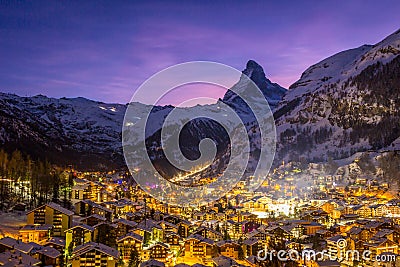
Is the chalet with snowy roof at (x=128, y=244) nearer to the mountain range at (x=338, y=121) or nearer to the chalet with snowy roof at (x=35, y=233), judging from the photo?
the chalet with snowy roof at (x=35, y=233)

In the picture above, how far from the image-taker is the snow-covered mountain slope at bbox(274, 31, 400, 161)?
86.6m

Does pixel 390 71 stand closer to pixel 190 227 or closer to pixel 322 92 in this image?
pixel 322 92

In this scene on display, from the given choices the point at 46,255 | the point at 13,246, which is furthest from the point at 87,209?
the point at 13,246

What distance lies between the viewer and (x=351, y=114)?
9625cm

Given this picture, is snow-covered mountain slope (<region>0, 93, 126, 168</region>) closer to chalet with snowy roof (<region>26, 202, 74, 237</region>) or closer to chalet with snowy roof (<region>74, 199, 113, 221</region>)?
chalet with snowy roof (<region>74, 199, 113, 221</region>)

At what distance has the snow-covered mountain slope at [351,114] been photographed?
284 ft

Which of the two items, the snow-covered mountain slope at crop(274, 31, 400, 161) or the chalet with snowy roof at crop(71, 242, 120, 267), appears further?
the snow-covered mountain slope at crop(274, 31, 400, 161)

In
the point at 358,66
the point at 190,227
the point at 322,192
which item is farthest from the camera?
the point at 358,66

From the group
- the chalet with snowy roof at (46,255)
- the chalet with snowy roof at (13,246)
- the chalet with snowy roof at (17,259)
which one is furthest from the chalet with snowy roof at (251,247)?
the chalet with snowy roof at (17,259)

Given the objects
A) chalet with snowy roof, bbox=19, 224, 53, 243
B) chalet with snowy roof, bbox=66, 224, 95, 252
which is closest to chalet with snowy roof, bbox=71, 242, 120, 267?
chalet with snowy roof, bbox=66, 224, 95, 252

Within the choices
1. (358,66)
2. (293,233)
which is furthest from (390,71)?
(293,233)

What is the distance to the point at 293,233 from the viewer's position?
3791 centimetres

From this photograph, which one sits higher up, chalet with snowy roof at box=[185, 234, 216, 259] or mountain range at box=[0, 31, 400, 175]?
mountain range at box=[0, 31, 400, 175]

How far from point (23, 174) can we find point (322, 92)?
270 feet
